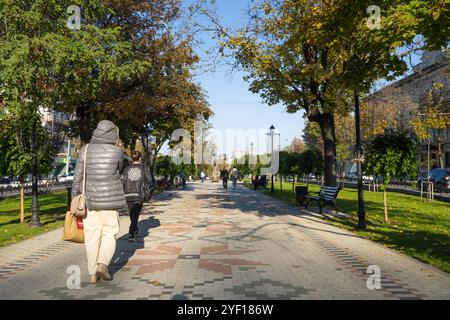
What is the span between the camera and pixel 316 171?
24.1 metres

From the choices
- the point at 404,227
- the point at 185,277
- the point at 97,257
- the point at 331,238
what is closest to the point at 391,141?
the point at 404,227

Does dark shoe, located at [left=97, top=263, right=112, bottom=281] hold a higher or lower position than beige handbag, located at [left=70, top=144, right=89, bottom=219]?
lower

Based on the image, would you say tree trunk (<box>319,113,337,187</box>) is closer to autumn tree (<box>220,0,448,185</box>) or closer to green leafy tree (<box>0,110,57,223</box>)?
autumn tree (<box>220,0,448,185</box>)

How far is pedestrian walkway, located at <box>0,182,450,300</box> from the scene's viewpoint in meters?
5.32

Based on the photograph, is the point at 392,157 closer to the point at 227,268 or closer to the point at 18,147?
the point at 227,268

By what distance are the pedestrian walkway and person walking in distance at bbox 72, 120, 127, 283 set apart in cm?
41

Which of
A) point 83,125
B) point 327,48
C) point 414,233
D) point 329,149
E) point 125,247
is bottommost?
point 414,233

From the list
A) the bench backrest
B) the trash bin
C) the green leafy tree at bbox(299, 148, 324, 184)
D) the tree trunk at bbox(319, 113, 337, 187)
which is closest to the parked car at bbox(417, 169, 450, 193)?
the green leafy tree at bbox(299, 148, 324, 184)

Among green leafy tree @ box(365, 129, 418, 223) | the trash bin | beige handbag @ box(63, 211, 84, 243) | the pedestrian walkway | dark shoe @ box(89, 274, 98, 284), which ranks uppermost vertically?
green leafy tree @ box(365, 129, 418, 223)

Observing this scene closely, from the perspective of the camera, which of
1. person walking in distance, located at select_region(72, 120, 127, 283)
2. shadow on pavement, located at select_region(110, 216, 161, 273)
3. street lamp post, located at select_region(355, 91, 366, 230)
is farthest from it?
street lamp post, located at select_region(355, 91, 366, 230)

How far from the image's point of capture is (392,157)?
12.4 m

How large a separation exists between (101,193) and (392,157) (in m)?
9.30

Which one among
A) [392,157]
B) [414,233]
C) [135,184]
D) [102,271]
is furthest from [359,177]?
[102,271]

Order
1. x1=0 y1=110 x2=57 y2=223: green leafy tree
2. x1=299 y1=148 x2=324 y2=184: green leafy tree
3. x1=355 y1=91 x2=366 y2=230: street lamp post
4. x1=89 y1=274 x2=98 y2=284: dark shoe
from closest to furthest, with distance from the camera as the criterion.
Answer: x1=89 y1=274 x2=98 y2=284: dark shoe
x1=355 y1=91 x2=366 y2=230: street lamp post
x1=0 y1=110 x2=57 y2=223: green leafy tree
x1=299 y1=148 x2=324 y2=184: green leafy tree
